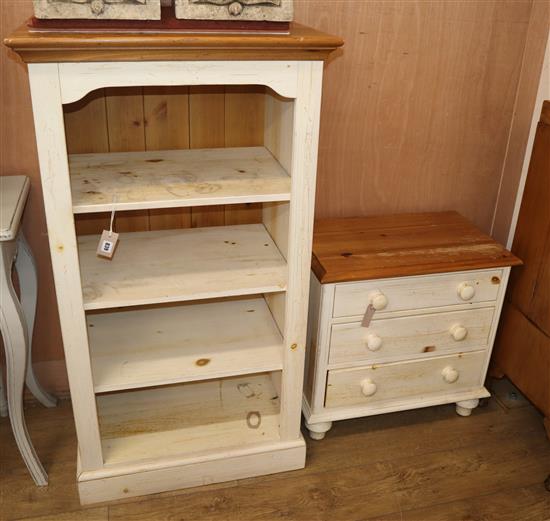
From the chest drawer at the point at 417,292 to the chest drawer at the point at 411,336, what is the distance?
0.14ft

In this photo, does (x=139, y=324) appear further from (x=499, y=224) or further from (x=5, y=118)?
(x=499, y=224)

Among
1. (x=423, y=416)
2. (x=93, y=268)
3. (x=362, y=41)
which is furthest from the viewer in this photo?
(x=423, y=416)

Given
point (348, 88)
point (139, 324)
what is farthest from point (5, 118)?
point (348, 88)

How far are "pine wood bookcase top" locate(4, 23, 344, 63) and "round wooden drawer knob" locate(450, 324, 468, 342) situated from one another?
39.1 inches

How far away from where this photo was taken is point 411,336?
197cm

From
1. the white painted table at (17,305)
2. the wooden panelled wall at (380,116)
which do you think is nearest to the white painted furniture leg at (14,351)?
the white painted table at (17,305)

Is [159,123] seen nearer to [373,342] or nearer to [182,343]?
[182,343]

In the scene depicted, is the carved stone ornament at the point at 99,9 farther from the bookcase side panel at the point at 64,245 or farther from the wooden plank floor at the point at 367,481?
the wooden plank floor at the point at 367,481

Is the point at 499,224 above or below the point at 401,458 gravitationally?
above

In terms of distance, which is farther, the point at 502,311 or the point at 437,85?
the point at 502,311

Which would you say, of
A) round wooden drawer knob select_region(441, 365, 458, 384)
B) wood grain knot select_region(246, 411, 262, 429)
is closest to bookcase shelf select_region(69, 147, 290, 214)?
wood grain knot select_region(246, 411, 262, 429)

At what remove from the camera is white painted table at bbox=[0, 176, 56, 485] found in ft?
5.20

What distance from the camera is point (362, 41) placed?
6.26ft

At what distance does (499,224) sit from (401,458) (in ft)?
2.92
